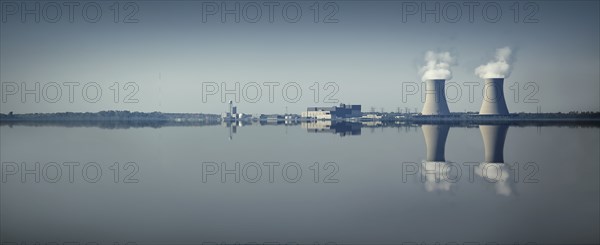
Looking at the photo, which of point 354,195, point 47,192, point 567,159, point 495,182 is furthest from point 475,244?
point 567,159

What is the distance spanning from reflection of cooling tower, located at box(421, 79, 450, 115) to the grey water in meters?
42.2

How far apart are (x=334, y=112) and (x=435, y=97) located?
1858 inches

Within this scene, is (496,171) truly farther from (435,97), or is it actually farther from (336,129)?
(435,97)

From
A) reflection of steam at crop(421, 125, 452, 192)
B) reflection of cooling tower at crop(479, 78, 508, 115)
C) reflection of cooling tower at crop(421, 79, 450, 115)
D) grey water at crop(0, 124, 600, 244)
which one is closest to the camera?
grey water at crop(0, 124, 600, 244)

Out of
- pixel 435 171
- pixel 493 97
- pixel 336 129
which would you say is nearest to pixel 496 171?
pixel 435 171

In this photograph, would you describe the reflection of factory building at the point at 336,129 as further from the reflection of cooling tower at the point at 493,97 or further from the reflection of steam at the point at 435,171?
the reflection of steam at the point at 435,171

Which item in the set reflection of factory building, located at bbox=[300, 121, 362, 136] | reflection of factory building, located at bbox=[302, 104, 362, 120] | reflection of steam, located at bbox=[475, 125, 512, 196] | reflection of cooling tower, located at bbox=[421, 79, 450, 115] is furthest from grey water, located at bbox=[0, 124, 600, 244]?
reflection of factory building, located at bbox=[302, 104, 362, 120]

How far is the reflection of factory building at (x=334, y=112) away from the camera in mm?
105562

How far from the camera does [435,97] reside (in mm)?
59938

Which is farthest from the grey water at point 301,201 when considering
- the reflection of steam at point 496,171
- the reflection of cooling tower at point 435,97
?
the reflection of cooling tower at point 435,97

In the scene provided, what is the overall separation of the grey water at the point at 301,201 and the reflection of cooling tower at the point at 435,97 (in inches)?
1663

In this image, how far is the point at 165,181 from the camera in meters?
12.7

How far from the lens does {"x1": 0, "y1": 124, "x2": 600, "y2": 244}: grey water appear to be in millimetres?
7523

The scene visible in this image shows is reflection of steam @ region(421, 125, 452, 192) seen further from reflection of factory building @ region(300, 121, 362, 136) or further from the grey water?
reflection of factory building @ region(300, 121, 362, 136)
